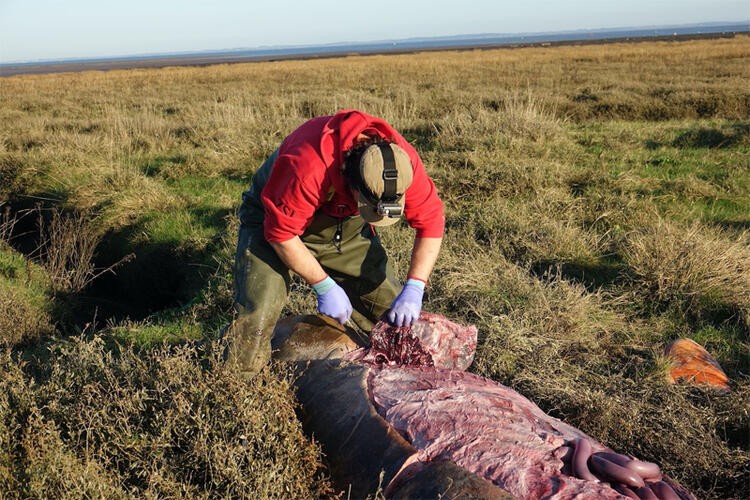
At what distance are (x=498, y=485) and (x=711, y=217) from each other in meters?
5.26

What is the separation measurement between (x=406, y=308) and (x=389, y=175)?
0.79m

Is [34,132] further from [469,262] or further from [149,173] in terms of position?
[469,262]

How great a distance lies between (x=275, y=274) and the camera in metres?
3.36

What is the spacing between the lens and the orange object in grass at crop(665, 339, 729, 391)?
369cm

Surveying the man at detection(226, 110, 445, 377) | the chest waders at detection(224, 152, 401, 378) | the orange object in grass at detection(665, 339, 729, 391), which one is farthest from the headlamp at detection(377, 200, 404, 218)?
the orange object in grass at detection(665, 339, 729, 391)

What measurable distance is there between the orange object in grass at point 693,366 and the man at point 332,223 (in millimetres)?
1693

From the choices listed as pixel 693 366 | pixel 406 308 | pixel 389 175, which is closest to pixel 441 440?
pixel 406 308

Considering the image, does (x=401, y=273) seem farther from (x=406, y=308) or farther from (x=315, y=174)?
(x=315, y=174)

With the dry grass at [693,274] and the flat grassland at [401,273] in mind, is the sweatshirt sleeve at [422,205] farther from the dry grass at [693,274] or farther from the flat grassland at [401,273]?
the dry grass at [693,274]

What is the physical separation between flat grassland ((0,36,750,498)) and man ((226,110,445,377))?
0.47m

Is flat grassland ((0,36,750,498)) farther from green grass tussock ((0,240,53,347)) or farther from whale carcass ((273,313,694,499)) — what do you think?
whale carcass ((273,313,694,499))

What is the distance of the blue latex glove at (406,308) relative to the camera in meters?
3.15

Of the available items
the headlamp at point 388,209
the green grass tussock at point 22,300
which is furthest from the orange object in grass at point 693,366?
the green grass tussock at point 22,300

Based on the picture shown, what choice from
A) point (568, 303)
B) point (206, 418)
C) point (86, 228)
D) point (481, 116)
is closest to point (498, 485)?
point (206, 418)
